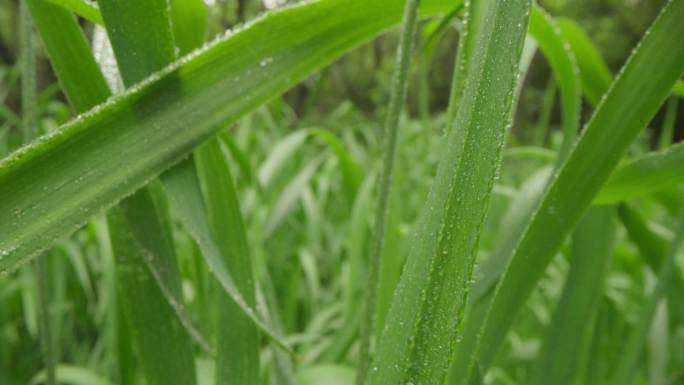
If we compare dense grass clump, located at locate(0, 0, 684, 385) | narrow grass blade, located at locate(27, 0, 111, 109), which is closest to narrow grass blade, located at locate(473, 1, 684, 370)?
dense grass clump, located at locate(0, 0, 684, 385)

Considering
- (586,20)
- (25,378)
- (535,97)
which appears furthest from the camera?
(586,20)

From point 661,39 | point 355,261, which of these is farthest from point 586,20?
point 661,39

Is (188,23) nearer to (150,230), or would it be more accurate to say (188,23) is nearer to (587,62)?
(150,230)

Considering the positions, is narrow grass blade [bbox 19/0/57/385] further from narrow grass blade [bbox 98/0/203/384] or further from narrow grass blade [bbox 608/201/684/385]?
narrow grass blade [bbox 608/201/684/385]

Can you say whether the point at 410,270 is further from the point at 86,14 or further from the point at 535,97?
the point at 535,97

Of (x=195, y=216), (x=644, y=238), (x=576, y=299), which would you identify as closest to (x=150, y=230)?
(x=195, y=216)
